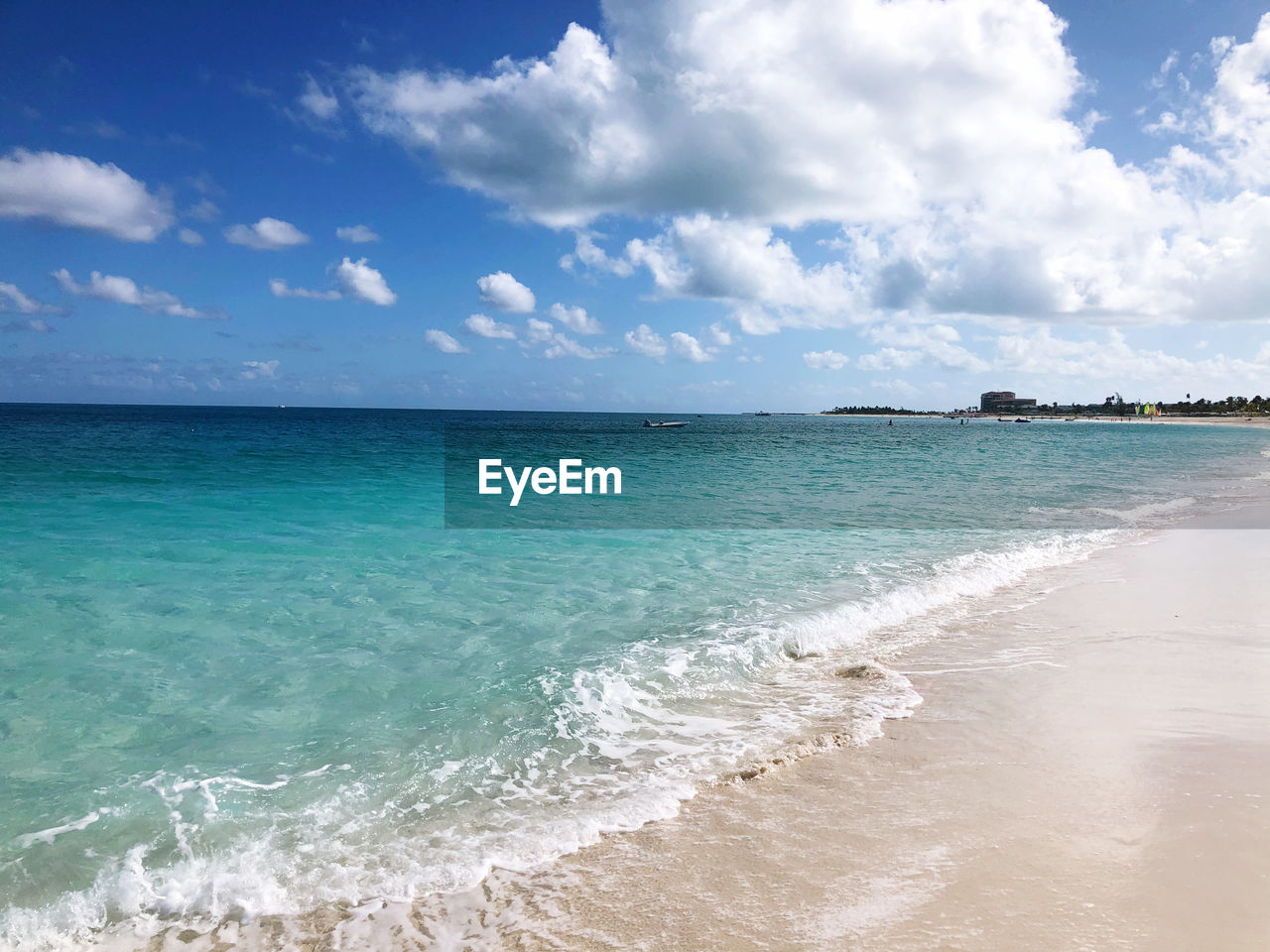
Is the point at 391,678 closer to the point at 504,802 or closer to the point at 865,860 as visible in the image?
the point at 504,802

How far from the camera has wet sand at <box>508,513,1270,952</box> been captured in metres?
3.50

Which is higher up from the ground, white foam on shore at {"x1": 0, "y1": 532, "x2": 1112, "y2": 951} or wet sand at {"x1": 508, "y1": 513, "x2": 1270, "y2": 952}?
wet sand at {"x1": 508, "y1": 513, "x2": 1270, "y2": 952}

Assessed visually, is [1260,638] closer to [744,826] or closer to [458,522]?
[744,826]

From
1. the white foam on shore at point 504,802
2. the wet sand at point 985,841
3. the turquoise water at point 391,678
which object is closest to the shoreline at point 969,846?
the wet sand at point 985,841

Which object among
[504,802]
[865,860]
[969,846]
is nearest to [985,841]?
[969,846]

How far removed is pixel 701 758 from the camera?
5.64 m

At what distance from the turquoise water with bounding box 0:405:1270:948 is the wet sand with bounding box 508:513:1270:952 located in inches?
20.4

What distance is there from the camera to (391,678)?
24.1 ft

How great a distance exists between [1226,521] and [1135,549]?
6.51 meters

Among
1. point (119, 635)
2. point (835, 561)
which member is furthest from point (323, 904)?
point (835, 561)

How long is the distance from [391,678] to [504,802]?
2.83 m

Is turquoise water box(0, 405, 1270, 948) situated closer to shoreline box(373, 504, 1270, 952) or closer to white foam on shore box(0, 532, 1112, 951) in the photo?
white foam on shore box(0, 532, 1112, 951)

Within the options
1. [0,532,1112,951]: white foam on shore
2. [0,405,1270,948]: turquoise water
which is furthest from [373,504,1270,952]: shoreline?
[0,405,1270,948]: turquoise water

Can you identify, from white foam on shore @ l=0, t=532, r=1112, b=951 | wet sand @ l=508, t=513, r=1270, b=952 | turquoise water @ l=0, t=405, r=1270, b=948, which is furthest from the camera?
turquoise water @ l=0, t=405, r=1270, b=948
